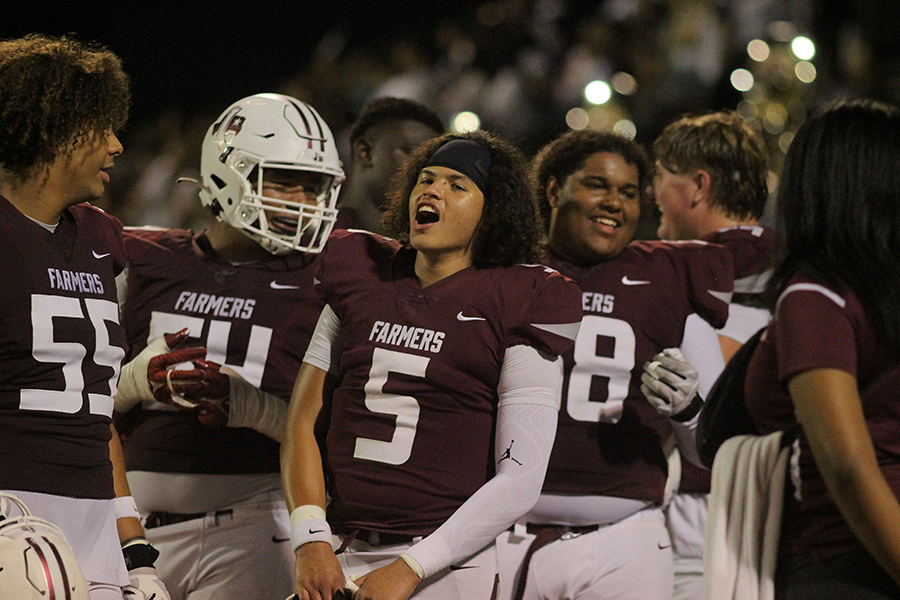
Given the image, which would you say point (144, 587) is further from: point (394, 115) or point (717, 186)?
point (717, 186)

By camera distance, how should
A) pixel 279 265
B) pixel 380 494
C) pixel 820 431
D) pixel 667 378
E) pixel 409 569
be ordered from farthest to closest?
pixel 279 265 < pixel 667 378 < pixel 380 494 < pixel 409 569 < pixel 820 431

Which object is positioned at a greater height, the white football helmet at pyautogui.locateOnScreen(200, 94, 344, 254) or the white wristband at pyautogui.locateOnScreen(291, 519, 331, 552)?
the white football helmet at pyautogui.locateOnScreen(200, 94, 344, 254)

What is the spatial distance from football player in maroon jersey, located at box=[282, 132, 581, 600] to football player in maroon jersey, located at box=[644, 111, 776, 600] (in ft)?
4.26

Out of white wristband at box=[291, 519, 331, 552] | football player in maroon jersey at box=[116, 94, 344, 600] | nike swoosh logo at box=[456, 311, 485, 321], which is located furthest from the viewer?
football player in maroon jersey at box=[116, 94, 344, 600]

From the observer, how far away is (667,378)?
9.45ft

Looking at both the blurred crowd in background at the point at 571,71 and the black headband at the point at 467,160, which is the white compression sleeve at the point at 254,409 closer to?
the black headband at the point at 467,160

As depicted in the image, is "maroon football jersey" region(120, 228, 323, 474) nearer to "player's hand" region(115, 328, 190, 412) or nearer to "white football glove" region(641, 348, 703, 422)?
"player's hand" region(115, 328, 190, 412)

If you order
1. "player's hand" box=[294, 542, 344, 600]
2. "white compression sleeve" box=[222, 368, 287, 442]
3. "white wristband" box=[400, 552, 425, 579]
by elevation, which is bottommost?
"player's hand" box=[294, 542, 344, 600]

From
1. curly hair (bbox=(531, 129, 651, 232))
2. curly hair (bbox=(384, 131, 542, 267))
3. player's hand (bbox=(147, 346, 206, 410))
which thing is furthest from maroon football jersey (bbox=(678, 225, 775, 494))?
player's hand (bbox=(147, 346, 206, 410))

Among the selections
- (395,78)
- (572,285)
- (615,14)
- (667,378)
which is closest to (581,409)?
(667,378)

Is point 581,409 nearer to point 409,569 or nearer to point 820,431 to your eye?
point 409,569

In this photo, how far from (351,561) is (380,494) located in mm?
169

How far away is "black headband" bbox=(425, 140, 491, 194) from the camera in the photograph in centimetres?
261

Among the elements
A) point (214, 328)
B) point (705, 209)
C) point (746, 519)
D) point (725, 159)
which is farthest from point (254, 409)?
point (725, 159)
